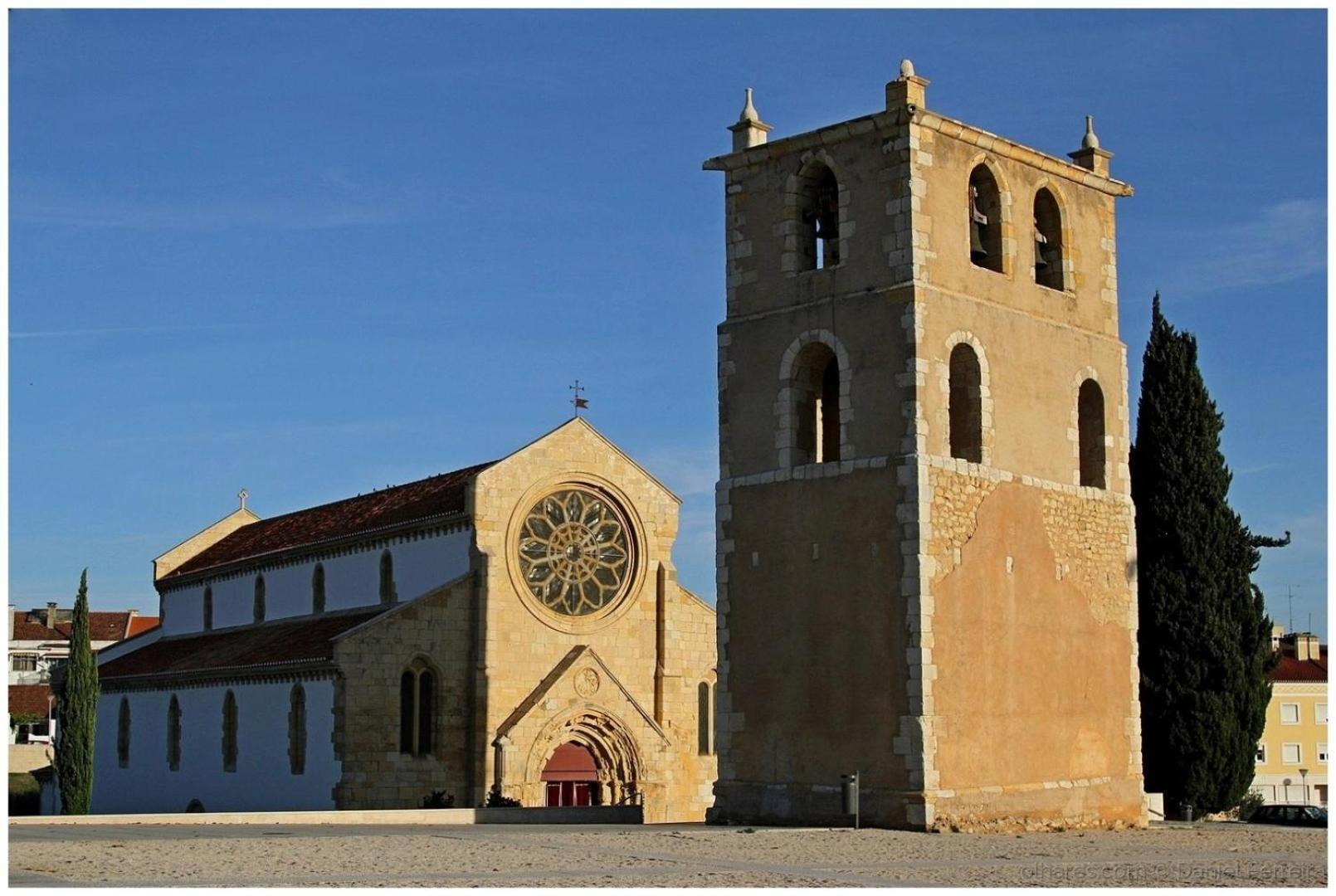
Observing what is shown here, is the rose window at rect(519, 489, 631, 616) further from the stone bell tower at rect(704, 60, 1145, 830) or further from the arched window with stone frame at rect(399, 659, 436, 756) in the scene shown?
the stone bell tower at rect(704, 60, 1145, 830)

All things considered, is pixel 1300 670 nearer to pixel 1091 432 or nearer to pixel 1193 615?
pixel 1193 615

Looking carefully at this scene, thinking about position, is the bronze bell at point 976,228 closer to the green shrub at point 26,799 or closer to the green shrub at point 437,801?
the green shrub at point 437,801

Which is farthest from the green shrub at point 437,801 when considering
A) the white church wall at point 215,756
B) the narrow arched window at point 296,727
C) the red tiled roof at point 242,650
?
the red tiled roof at point 242,650

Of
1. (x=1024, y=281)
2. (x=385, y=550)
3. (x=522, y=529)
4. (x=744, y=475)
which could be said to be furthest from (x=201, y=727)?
(x=1024, y=281)

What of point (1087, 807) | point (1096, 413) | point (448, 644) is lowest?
point (1087, 807)

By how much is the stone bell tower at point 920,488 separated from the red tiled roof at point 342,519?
53.0ft

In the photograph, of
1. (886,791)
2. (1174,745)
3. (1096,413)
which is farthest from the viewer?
(1174,745)

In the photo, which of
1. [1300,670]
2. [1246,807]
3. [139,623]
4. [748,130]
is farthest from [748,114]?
[139,623]

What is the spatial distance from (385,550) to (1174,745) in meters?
19.0

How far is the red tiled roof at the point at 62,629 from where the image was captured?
3745 inches

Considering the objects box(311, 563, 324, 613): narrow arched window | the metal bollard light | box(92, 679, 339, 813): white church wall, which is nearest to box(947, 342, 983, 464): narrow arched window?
the metal bollard light

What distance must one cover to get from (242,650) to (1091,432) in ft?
81.1

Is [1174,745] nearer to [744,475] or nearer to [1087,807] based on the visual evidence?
[1087,807]

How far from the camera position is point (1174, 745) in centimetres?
3734
